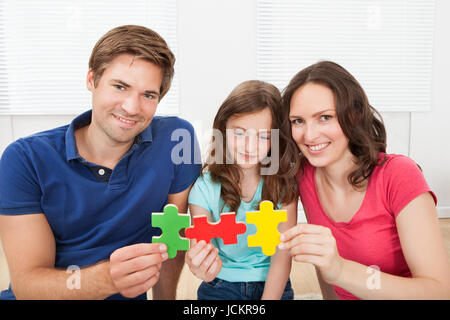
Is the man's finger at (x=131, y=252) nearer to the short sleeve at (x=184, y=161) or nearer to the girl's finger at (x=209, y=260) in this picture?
the girl's finger at (x=209, y=260)

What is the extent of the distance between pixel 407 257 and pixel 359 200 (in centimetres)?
25

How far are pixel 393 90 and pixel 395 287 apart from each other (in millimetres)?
2944

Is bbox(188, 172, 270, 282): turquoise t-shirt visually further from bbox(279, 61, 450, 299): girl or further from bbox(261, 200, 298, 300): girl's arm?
bbox(279, 61, 450, 299): girl

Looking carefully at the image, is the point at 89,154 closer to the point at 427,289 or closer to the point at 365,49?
the point at 427,289

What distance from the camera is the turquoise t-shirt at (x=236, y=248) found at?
138cm

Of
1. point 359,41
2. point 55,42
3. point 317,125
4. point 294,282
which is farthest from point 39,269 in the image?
point 359,41

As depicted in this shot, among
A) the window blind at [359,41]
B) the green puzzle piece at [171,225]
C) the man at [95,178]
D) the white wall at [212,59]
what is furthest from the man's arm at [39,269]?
the window blind at [359,41]

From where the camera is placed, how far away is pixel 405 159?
120cm

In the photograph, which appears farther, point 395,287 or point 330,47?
point 330,47

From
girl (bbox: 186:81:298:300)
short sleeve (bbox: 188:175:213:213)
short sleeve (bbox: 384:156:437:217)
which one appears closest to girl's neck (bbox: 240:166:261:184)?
girl (bbox: 186:81:298:300)

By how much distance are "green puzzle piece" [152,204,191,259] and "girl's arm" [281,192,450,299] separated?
1.00ft

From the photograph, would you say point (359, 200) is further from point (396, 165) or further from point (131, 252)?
point (131, 252)

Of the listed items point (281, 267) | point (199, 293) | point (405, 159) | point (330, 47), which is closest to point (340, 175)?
point (405, 159)

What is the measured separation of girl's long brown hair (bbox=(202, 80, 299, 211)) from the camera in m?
1.35
